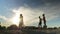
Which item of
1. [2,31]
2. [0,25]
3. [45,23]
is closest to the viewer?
[2,31]

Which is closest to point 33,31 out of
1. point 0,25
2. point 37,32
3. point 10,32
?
point 37,32

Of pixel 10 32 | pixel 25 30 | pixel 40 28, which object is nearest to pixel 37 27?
pixel 40 28

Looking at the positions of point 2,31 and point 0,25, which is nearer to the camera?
point 2,31

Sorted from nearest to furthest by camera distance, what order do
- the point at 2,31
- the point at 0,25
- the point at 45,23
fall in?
the point at 2,31 < the point at 45,23 < the point at 0,25

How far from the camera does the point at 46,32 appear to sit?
13062mm

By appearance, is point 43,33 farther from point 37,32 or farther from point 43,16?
point 43,16

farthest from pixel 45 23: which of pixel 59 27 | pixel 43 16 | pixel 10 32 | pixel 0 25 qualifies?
pixel 0 25

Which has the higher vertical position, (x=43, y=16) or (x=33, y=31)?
(x=43, y=16)

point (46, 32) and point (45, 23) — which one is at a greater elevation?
point (45, 23)

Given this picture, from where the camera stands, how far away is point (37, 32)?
13.2 m

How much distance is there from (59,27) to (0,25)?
23.1 feet

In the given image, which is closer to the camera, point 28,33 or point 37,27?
point 28,33

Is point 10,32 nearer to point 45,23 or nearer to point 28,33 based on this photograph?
point 28,33

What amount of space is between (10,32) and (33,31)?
2.15 meters
